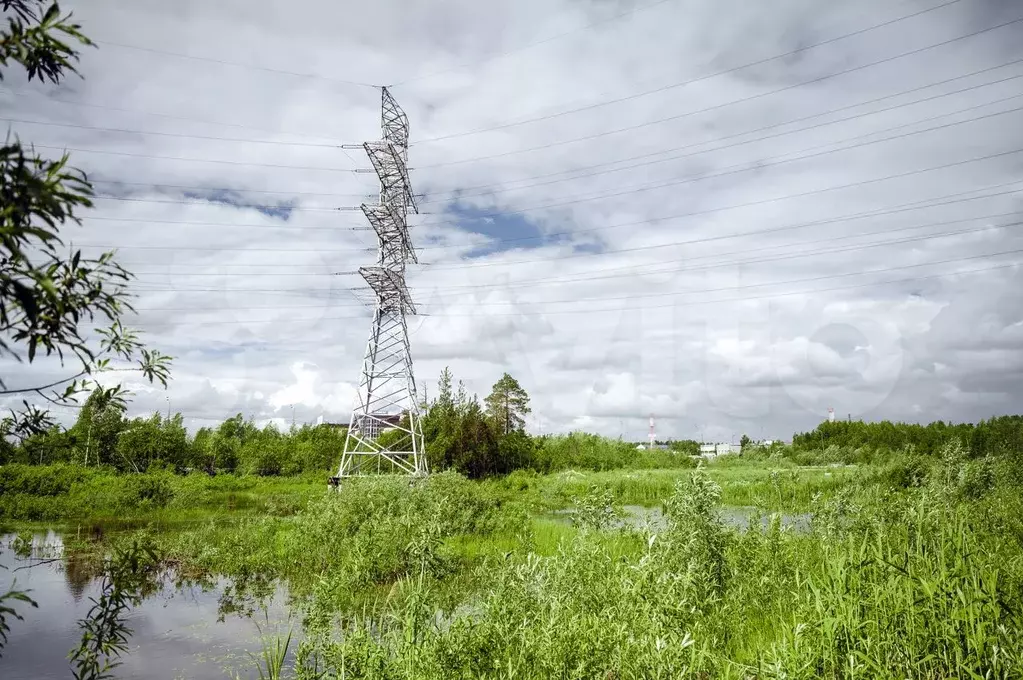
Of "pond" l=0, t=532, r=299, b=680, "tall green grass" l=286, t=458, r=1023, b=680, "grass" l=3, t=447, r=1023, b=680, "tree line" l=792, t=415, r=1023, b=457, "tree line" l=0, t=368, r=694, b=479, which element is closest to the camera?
"tall green grass" l=286, t=458, r=1023, b=680

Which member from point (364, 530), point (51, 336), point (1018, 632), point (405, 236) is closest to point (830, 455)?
point (405, 236)

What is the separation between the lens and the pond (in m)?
9.77

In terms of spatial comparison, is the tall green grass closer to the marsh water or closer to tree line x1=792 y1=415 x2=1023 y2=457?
the marsh water

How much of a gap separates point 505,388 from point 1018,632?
52661 millimetres

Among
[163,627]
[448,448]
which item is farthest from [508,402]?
[163,627]

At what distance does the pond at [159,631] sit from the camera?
385 inches

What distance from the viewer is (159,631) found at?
38.4ft

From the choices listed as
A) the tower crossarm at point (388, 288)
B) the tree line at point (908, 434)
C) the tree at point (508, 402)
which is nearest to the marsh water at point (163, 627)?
the tower crossarm at point (388, 288)

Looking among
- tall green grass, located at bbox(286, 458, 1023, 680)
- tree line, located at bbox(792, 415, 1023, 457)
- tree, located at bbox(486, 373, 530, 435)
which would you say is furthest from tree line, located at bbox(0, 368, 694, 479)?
tall green grass, located at bbox(286, 458, 1023, 680)

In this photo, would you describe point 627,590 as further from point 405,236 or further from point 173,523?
point 405,236

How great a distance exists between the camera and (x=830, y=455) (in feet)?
168

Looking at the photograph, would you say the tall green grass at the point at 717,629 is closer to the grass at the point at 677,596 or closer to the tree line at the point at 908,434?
the grass at the point at 677,596

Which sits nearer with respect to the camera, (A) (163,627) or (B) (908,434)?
(A) (163,627)

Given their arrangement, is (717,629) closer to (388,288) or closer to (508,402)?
(388,288)
